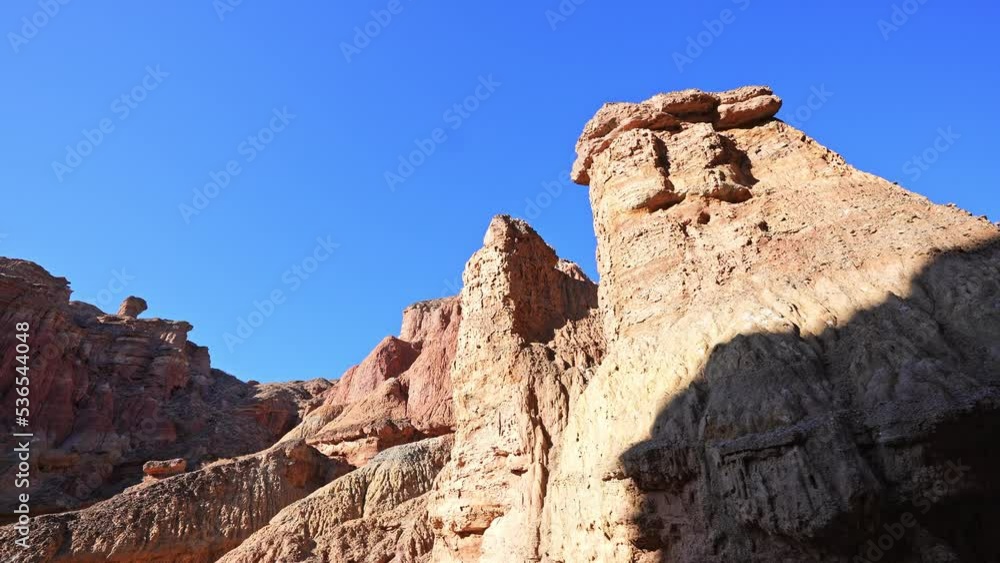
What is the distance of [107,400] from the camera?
2224 inches

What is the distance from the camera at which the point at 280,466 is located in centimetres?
3422

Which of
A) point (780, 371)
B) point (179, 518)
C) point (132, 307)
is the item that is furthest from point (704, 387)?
point (132, 307)

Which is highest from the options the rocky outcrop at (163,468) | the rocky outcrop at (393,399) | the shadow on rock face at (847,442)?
the rocky outcrop at (393,399)

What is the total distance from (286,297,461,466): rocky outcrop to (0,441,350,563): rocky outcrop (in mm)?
6723

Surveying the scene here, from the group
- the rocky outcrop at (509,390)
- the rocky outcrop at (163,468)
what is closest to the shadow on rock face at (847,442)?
the rocky outcrop at (509,390)

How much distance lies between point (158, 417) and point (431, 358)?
2799 centimetres

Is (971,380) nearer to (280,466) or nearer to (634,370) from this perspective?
(634,370)

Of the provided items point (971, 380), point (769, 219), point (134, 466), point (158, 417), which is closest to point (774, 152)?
point (769, 219)

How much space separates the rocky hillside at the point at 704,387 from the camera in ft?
26.1

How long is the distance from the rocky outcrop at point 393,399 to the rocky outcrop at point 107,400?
9100 millimetres

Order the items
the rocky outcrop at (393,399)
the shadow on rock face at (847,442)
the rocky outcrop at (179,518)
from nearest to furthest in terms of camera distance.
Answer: the shadow on rock face at (847,442) < the rocky outcrop at (179,518) < the rocky outcrop at (393,399)

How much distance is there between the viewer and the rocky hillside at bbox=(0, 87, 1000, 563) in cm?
796

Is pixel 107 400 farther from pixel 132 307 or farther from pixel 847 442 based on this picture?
pixel 847 442

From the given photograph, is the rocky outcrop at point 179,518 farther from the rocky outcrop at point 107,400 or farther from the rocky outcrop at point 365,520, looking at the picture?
the rocky outcrop at point 107,400
